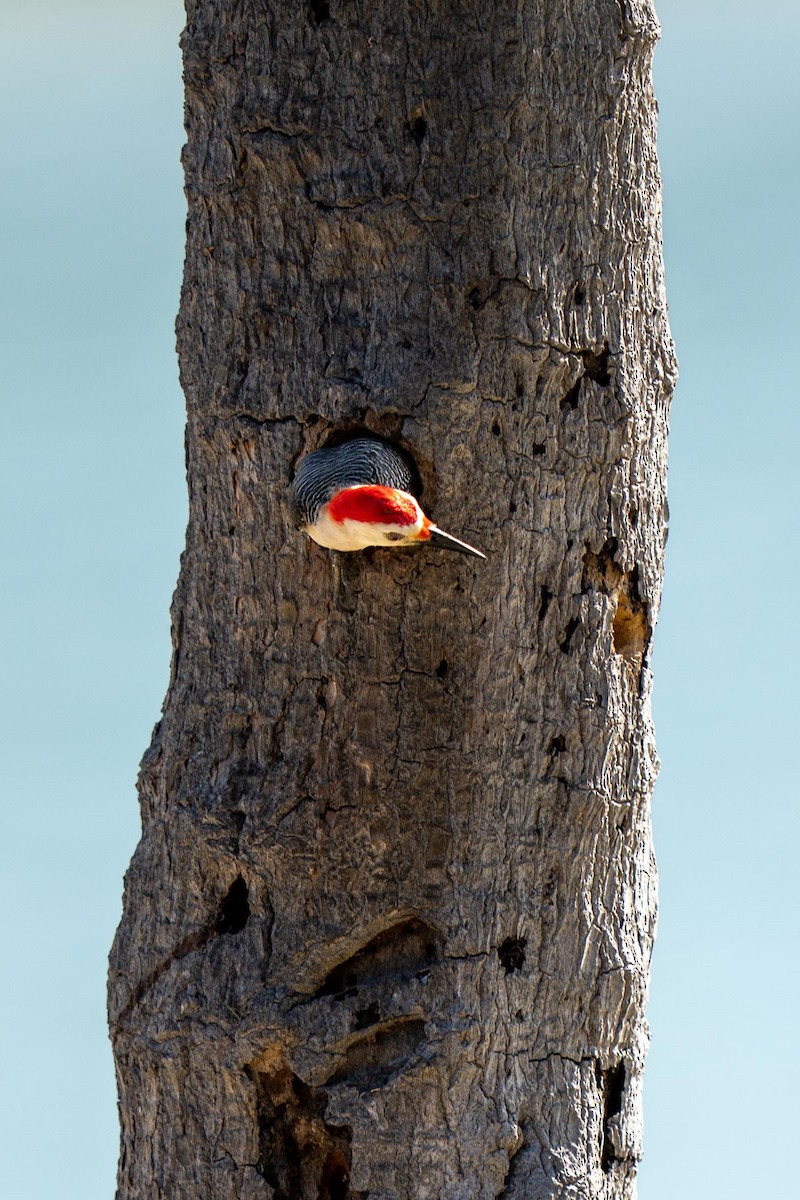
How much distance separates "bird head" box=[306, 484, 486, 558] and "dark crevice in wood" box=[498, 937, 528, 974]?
548 millimetres

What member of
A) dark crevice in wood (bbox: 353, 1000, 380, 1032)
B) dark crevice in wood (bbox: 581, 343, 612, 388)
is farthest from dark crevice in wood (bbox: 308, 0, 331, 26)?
dark crevice in wood (bbox: 353, 1000, 380, 1032)

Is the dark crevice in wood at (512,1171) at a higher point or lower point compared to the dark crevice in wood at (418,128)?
lower

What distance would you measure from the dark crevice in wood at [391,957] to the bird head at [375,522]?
1.75 feet

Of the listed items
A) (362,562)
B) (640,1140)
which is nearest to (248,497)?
(362,562)

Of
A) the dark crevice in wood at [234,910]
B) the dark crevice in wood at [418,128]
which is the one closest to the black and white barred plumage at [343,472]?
the dark crevice in wood at [418,128]

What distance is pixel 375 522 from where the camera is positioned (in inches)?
99.9

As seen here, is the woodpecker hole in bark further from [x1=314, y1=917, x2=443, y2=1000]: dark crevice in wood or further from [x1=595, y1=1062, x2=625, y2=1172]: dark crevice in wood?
[x1=595, y1=1062, x2=625, y2=1172]: dark crevice in wood

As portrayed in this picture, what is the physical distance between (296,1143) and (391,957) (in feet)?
0.95

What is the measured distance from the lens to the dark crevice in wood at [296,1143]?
2713 millimetres

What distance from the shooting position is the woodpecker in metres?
2.53

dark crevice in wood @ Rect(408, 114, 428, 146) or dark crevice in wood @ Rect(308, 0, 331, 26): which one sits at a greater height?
dark crevice in wood @ Rect(308, 0, 331, 26)

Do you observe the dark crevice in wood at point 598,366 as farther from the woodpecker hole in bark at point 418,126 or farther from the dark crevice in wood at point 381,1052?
the dark crevice in wood at point 381,1052

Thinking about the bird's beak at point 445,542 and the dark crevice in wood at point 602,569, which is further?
the dark crevice in wood at point 602,569

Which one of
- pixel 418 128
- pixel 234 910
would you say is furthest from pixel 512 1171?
pixel 418 128
